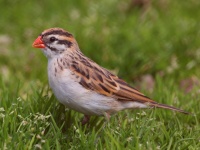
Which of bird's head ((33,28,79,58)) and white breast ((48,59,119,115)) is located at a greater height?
bird's head ((33,28,79,58))

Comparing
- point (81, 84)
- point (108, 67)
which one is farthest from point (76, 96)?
point (108, 67)

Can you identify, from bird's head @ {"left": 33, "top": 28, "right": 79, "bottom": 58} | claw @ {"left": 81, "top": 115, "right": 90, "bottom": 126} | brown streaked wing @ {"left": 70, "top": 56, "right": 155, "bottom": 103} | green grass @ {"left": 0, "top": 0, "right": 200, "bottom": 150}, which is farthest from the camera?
claw @ {"left": 81, "top": 115, "right": 90, "bottom": 126}

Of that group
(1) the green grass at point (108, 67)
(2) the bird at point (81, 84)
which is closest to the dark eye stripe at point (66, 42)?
(2) the bird at point (81, 84)

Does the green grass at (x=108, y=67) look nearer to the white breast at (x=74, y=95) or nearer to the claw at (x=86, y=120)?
the claw at (x=86, y=120)

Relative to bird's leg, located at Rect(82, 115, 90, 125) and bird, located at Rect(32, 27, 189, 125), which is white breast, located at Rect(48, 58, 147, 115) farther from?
bird's leg, located at Rect(82, 115, 90, 125)

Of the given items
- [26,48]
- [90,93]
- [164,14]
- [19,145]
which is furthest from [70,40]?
[164,14]

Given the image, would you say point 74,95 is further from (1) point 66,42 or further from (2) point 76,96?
(1) point 66,42

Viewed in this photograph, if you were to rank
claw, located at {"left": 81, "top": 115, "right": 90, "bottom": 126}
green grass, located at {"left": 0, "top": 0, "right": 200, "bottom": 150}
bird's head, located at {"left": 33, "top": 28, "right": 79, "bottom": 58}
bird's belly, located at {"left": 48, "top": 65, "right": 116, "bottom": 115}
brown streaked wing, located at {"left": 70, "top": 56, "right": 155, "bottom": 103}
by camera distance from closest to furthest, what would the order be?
green grass, located at {"left": 0, "top": 0, "right": 200, "bottom": 150}
bird's belly, located at {"left": 48, "top": 65, "right": 116, "bottom": 115}
brown streaked wing, located at {"left": 70, "top": 56, "right": 155, "bottom": 103}
bird's head, located at {"left": 33, "top": 28, "right": 79, "bottom": 58}
claw, located at {"left": 81, "top": 115, "right": 90, "bottom": 126}

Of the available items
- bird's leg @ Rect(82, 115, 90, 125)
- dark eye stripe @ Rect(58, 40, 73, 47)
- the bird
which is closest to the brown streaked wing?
the bird

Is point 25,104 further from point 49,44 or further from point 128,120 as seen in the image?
point 128,120
